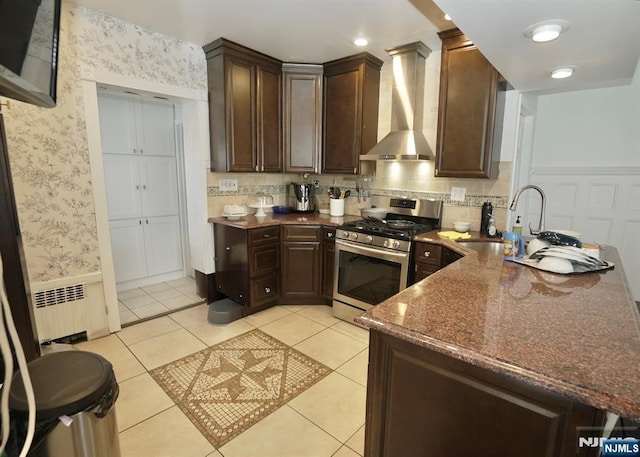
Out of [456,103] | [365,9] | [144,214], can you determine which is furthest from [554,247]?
[144,214]

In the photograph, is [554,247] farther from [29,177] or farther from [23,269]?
[29,177]

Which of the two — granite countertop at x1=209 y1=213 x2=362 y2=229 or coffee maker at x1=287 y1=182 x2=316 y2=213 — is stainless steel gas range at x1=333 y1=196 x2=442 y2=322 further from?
coffee maker at x1=287 y1=182 x2=316 y2=213

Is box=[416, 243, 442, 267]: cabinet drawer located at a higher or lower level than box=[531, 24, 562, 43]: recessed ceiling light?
lower

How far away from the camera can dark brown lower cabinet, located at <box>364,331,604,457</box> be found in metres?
0.87

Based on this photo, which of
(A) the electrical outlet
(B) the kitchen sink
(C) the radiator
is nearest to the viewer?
(B) the kitchen sink

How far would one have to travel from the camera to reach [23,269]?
5.53 feet

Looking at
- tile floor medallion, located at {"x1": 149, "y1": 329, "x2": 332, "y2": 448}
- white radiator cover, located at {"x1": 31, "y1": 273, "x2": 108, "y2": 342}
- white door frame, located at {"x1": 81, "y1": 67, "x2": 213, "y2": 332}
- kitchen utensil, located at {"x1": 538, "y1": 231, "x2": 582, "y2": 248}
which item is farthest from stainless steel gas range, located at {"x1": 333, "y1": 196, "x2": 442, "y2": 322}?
white radiator cover, located at {"x1": 31, "y1": 273, "x2": 108, "y2": 342}

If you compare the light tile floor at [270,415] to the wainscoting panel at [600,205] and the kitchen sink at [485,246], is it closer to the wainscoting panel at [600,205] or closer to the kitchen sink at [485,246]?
the kitchen sink at [485,246]

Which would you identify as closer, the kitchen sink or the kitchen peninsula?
the kitchen peninsula

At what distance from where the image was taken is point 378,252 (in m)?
2.86

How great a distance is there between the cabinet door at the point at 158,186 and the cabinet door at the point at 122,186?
0.07m

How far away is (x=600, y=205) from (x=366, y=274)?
2.31 meters

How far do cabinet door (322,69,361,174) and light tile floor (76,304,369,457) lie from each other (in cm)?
161

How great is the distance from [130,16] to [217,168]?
53.9 inches
